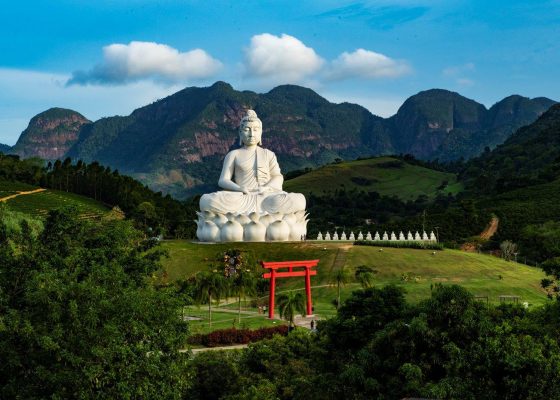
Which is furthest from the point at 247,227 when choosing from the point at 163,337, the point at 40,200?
the point at 163,337

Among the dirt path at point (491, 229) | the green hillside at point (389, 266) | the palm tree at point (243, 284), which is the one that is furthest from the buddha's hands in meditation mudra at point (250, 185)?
the dirt path at point (491, 229)

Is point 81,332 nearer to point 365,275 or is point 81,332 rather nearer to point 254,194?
point 365,275

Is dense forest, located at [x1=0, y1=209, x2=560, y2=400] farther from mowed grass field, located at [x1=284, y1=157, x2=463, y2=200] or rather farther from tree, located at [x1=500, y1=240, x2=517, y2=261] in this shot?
mowed grass field, located at [x1=284, y1=157, x2=463, y2=200]

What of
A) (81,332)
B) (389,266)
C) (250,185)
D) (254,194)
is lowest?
(81,332)

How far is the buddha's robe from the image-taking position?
148 feet

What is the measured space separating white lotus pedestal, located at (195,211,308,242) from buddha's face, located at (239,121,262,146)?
5169mm

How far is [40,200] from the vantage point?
6419 cm

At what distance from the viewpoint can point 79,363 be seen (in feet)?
44.0

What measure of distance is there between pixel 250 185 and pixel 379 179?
85.9 m

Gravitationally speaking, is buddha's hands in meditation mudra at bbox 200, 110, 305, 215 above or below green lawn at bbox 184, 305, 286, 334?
above

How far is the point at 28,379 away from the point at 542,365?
8858 millimetres

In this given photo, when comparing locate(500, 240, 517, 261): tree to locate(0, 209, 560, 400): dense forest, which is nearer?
locate(0, 209, 560, 400): dense forest

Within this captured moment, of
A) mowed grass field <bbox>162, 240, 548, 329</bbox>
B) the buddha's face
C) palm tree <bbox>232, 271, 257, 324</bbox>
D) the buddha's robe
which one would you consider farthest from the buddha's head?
palm tree <bbox>232, 271, 257, 324</bbox>

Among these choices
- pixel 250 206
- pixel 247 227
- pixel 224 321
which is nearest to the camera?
pixel 224 321
